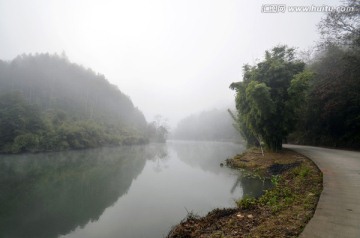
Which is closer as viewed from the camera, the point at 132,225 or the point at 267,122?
the point at 132,225

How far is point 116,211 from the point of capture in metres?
10.6

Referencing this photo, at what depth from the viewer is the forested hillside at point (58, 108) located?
4456cm

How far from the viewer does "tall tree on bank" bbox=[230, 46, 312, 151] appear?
17.1 m

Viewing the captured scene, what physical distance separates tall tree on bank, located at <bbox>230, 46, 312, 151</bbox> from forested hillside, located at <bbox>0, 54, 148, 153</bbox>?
41.0m

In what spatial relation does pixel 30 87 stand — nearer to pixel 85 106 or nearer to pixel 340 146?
pixel 85 106

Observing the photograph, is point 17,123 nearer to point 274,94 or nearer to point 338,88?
point 274,94

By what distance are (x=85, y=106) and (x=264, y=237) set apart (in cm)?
10022

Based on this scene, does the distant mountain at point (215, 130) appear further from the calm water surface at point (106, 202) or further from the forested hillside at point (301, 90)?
the calm water surface at point (106, 202)

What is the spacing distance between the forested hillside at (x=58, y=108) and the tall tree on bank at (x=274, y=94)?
40955 millimetres

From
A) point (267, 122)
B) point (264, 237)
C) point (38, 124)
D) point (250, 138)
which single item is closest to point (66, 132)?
point (38, 124)

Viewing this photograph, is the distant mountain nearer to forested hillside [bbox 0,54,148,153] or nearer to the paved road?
forested hillside [bbox 0,54,148,153]

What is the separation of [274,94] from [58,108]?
79.1 m

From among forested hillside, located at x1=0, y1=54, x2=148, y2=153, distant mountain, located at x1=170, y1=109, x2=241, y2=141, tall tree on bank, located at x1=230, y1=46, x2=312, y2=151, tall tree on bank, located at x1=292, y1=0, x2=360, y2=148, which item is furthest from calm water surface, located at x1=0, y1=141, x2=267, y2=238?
distant mountain, located at x1=170, y1=109, x2=241, y2=141

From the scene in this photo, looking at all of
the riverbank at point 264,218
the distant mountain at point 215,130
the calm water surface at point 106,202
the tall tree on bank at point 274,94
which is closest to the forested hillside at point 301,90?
the tall tree on bank at point 274,94
